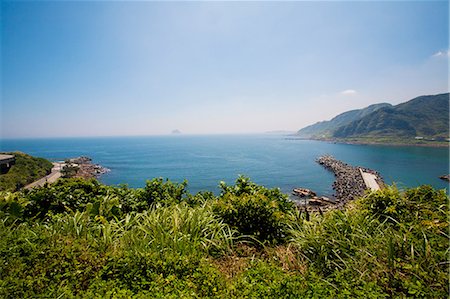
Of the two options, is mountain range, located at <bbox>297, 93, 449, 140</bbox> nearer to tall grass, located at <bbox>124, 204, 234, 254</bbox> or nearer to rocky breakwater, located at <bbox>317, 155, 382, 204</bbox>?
rocky breakwater, located at <bbox>317, 155, 382, 204</bbox>

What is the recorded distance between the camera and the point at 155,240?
117 inches

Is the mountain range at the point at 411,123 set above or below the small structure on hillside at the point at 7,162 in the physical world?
above

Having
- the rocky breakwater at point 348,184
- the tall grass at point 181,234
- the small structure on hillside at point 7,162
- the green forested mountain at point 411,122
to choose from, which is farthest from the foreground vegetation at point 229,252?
the green forested mountain at point 411,122

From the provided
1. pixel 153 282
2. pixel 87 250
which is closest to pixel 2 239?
pixel 87 250

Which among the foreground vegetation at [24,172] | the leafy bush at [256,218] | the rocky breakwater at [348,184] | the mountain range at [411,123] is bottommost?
the rocky breakwater at [348,184]

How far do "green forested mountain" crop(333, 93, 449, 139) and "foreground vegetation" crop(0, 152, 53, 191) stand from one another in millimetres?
163639

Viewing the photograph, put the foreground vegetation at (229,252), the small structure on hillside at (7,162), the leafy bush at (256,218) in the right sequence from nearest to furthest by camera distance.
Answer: the foreground vegetation at (229,252) → the leafy bush at (256,218) → the small structure on hillside at (7,162)

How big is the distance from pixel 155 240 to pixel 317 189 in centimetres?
4441

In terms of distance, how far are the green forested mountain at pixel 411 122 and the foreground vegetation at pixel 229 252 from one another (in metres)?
151

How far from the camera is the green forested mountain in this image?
127 m

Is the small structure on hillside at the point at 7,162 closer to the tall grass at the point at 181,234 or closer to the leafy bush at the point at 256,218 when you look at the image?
the tall grass at the point at 181,234

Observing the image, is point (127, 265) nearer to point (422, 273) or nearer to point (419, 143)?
point (422, 273)

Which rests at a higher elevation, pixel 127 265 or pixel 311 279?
pixel 127 265

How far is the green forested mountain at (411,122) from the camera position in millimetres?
127062
